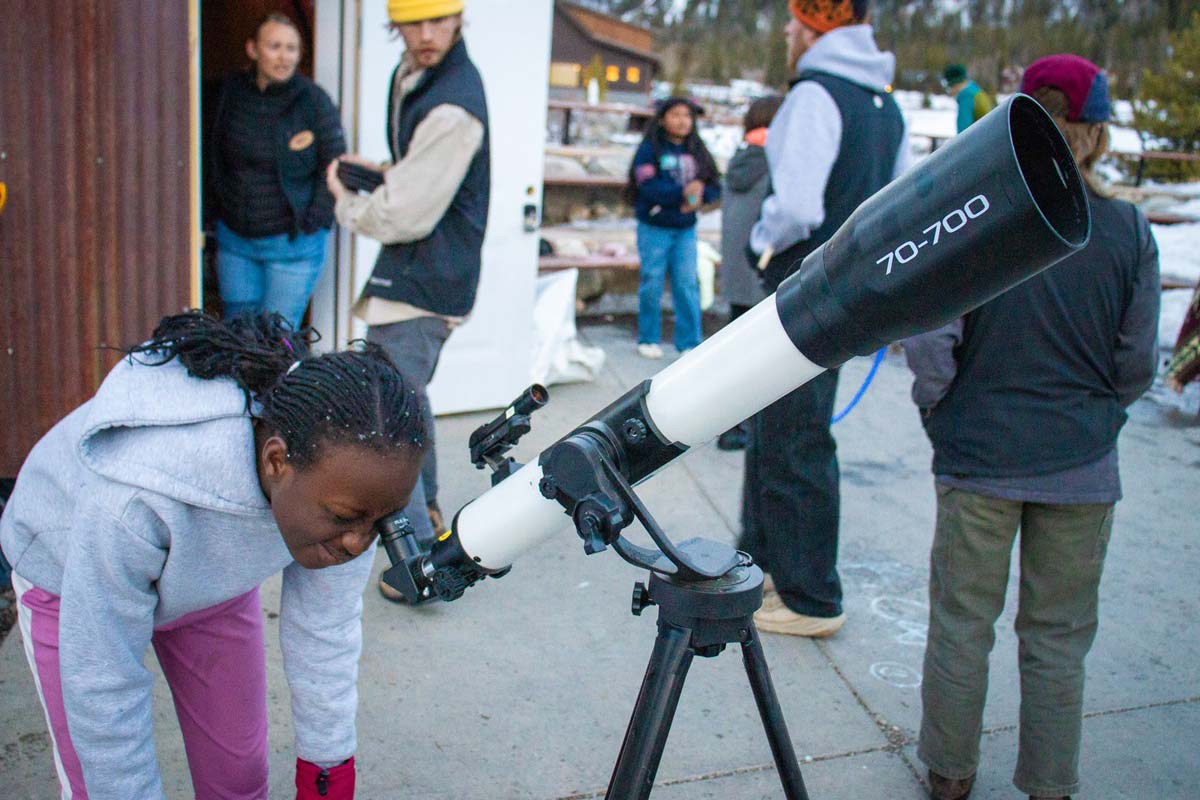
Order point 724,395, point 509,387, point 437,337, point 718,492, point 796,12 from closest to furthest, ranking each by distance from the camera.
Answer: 1. point 724,395
2. point 796,12
3. point 437,337
4. point 718,492
5. point 509,387

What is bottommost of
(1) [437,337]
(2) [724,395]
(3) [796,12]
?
(1) [437,337]

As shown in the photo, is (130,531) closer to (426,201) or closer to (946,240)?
(946,240)

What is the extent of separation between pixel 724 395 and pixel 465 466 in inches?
130

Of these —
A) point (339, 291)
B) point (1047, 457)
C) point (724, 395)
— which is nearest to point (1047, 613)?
point (1047, 457)

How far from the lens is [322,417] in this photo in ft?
5.16

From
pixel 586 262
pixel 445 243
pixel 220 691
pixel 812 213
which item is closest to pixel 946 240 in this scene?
pixel 220 691

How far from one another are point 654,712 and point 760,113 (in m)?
4.38

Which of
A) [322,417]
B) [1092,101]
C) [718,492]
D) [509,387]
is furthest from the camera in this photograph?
[509,387]

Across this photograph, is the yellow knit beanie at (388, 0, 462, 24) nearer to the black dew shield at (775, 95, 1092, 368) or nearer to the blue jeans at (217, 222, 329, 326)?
the blue jeans at (217, 222, 329, 326)

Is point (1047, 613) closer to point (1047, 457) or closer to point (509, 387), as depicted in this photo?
point (1047, 457)

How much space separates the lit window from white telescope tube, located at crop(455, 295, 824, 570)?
1656 centimetres

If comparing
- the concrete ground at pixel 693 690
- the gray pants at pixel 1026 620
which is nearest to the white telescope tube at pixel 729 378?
the gray pants at pixel 1026 620

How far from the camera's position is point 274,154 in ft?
14.8

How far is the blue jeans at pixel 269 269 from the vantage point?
15.1ft
